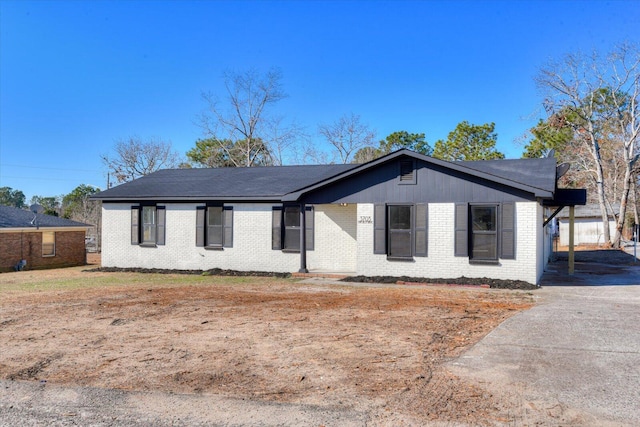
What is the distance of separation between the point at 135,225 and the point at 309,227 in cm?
699

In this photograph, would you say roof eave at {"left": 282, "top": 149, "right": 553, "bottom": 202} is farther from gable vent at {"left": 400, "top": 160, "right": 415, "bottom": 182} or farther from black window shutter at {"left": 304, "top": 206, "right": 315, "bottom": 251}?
black window shutter at {"left": 304, "top": 206, "right": 315, "bottom": 251}

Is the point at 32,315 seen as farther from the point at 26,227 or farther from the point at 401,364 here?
the point at 26,227

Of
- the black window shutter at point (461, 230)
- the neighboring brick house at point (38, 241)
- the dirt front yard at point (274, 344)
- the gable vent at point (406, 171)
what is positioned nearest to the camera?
the dirt front yard at point (274, 344)

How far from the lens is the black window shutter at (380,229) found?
603 inches

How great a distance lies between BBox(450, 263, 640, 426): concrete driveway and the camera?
15.3 ft

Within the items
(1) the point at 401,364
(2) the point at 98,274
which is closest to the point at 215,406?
(1) the point at 401,364

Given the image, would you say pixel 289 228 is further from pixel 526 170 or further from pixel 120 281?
pixel 526 170

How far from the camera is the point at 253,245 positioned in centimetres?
1756

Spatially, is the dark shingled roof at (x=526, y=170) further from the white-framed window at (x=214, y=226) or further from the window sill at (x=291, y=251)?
the white-framed window at (x=214, y=226)

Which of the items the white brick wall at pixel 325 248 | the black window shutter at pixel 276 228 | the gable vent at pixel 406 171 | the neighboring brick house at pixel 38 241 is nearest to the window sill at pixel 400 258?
the white brick wall at pixel 325 248

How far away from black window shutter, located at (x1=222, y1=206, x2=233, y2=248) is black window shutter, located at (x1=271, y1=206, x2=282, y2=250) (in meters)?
1.56

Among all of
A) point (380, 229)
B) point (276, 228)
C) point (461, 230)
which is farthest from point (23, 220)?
point (461, 230)

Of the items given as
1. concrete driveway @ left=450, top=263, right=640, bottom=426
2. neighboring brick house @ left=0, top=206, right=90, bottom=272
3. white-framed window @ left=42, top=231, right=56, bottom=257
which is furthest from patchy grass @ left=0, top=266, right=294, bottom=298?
concrete driveway @ left=450, top=263, right=640, bottom=426

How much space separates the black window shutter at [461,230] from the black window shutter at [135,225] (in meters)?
11.8
